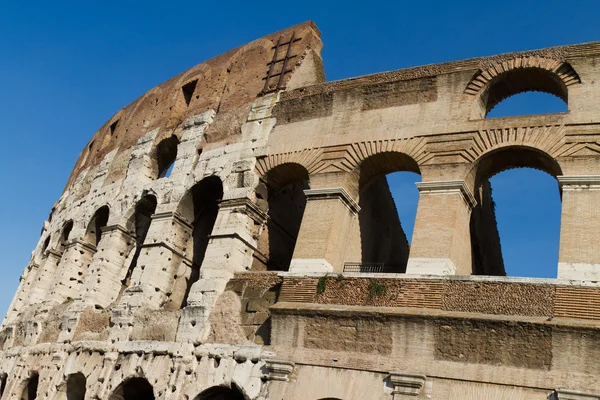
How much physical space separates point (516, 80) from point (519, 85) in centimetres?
15

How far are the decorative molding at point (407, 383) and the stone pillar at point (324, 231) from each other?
2.15m

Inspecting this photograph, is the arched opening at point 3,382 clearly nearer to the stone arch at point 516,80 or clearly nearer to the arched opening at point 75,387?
the arched opening at point 75,387

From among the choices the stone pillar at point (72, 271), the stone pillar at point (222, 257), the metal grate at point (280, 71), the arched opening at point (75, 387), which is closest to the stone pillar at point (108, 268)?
the stone pillar at point (72, 271)

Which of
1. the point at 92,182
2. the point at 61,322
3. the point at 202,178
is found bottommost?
the point at 61,322

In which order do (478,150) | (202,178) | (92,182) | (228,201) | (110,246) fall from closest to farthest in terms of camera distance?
(478,150) < (228,201) < (202,178) < (110,246) < (92,182)

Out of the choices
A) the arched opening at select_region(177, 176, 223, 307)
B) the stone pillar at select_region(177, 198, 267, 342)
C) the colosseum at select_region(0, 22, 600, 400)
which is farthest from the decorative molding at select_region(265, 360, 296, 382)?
the arched opening at select_region(177, 176, 223, 307)

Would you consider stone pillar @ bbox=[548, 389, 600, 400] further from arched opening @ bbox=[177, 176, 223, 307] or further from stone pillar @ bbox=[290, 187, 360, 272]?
arched opening @ bbox=[177, 176, 223, 307]

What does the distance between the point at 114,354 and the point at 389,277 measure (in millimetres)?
5265

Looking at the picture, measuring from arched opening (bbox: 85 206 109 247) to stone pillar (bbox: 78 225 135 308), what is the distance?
1.14m

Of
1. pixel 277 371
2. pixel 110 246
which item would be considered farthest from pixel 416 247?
pixel 110 246

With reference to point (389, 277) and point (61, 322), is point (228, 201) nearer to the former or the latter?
point (389, 277)

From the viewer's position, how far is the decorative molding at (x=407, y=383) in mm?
7664

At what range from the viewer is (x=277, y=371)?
865 centimetres

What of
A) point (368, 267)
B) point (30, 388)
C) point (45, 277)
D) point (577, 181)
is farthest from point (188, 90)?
point (577, 181)
